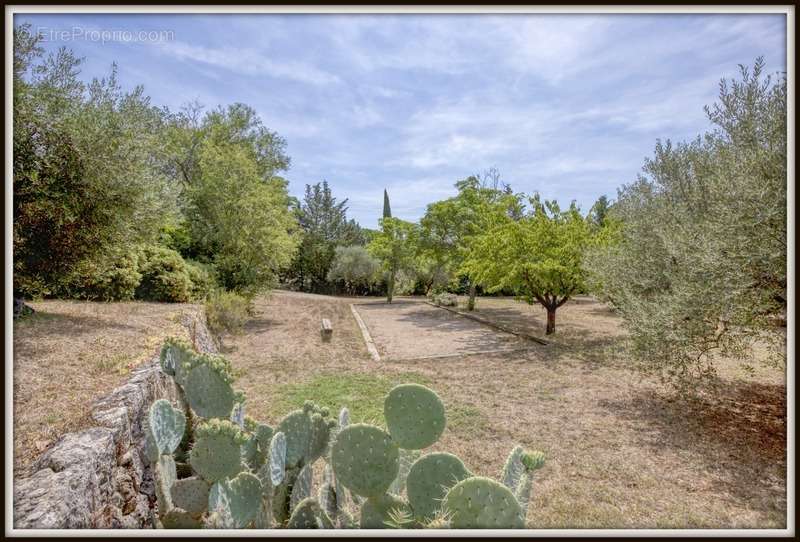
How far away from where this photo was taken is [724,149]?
20.1 feet

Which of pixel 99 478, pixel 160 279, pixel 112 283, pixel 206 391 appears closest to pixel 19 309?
pixel 112 283

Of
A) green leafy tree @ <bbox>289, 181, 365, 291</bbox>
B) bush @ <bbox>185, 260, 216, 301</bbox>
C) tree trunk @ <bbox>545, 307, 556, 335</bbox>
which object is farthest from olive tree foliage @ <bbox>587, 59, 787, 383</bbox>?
green leafy tree @ <bbox>289, 181, 365, 291</bbox>

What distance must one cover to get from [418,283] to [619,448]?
27.6 metres

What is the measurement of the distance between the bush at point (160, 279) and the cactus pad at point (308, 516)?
1168cm

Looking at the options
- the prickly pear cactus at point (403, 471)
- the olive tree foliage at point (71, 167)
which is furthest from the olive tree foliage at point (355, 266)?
the prickly pear cactus at point (403, 471)

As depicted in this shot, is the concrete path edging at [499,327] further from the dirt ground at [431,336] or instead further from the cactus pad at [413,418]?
the cactus pad at [413,418]

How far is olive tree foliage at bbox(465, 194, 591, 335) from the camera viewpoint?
1203cm

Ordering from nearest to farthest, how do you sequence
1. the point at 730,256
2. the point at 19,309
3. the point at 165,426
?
the point at 165,426, the point at 730,256, the point at 19,309

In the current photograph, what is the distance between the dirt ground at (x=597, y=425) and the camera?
3.90 metres

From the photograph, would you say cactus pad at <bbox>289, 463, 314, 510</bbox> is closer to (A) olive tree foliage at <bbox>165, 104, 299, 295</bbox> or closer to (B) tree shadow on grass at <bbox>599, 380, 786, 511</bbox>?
(B) tree shadow on grass at <bbox>599, 380, 786, 511</bbox>

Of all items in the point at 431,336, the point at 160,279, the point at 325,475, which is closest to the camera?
the point at 325,475

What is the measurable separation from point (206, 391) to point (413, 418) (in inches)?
71.8

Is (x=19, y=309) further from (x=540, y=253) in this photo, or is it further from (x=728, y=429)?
(x=540, y=253)

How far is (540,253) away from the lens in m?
12.4
